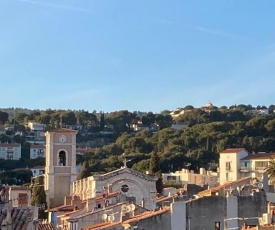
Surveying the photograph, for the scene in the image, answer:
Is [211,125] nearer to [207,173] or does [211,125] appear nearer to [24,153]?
[207,173]

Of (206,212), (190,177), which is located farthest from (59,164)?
(206,212)

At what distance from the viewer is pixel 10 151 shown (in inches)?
6806

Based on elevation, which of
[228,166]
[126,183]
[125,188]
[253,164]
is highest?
[253,164]

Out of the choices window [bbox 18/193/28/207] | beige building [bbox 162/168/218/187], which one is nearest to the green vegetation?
beige building [bbox 162/168/218/187]

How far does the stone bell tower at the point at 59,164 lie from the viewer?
89812 millimetres

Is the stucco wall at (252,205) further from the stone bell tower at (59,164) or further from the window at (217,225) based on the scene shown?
the stone bell tower at (59,164)

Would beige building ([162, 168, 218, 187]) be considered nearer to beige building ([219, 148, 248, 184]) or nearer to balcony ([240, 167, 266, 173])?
beige building ([219, 148, 248, 184])

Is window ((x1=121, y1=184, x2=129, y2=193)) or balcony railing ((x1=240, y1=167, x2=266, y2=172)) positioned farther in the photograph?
balcony railing ((x1=240, y1=167, x2=266, y2=172))

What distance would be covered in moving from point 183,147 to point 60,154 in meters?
50.3

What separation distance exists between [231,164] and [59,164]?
25.3 m

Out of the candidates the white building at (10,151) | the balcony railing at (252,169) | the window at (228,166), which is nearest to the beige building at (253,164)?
the balcony railing at (252,169)

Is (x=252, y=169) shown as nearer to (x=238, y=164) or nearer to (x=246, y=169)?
(x=246, y=169)

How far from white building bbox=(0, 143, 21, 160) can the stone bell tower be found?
76664mm

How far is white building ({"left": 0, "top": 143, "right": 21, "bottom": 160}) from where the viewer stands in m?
170
